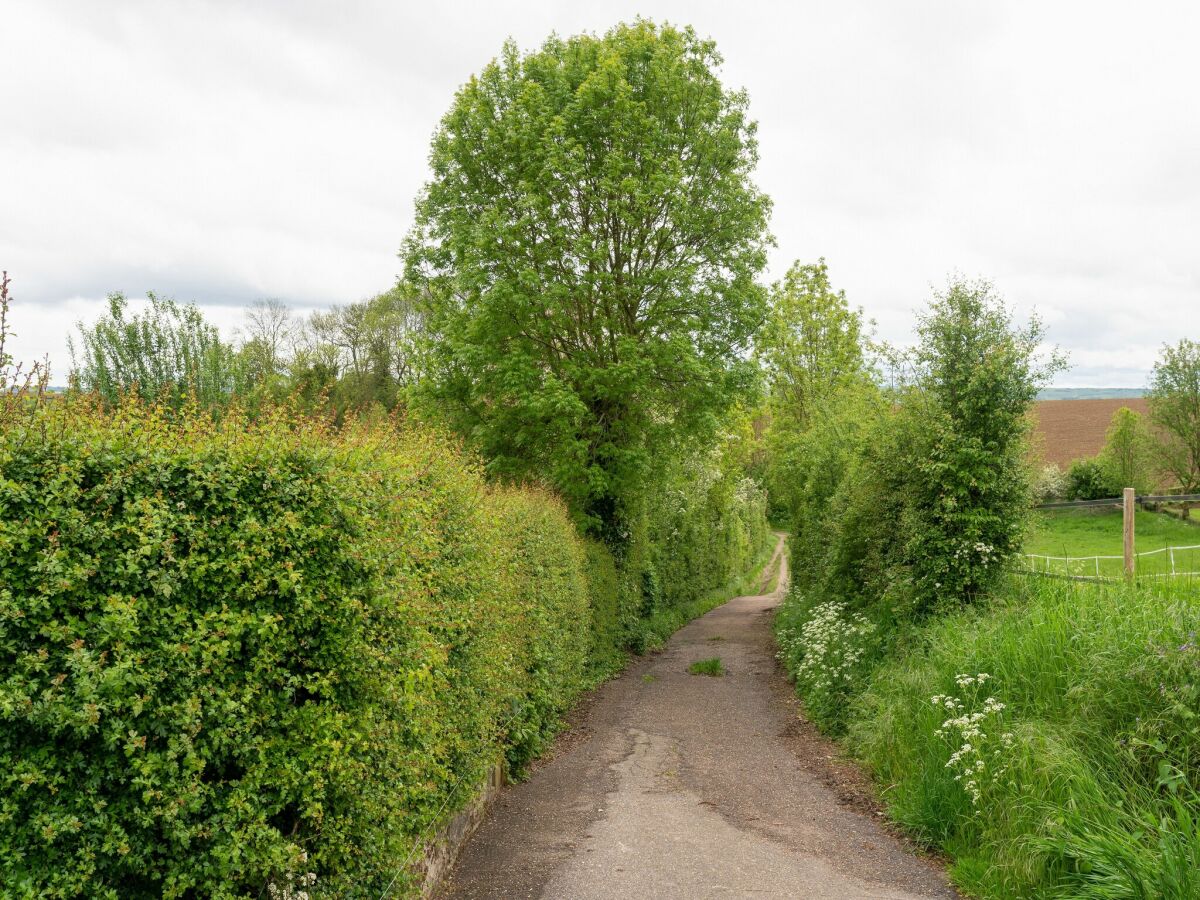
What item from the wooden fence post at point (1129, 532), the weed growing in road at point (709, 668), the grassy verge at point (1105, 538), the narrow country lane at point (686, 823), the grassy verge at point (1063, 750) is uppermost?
the wooden fence post at point (1129, 532)

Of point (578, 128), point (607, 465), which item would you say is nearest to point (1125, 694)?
point (607, 465)

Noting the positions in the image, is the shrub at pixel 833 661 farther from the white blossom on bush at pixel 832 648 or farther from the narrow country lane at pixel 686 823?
the narrow country lane at pixel 686 823

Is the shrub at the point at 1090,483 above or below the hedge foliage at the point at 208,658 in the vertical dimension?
below

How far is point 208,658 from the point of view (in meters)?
3.31

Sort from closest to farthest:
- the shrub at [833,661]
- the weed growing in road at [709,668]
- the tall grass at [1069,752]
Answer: the tall grass at [1069,752]
the shrub at [833,661]
the weed growing in road at [709,668]

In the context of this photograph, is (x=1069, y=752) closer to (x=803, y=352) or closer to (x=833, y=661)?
(x=833, y=661)

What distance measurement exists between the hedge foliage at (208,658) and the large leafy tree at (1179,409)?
45.7m

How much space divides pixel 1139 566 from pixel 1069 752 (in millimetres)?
4399

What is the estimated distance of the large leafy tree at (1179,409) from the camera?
4022cm

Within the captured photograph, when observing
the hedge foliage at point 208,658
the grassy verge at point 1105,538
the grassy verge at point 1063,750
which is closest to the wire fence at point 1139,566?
the grassy verge at point 1105,538

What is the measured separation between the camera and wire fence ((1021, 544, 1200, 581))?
884cm

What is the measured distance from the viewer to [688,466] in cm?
2447

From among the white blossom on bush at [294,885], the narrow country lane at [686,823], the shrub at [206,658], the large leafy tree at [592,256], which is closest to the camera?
the shrub at [206,658]

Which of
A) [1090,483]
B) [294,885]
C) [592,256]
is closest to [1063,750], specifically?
[294,885]
